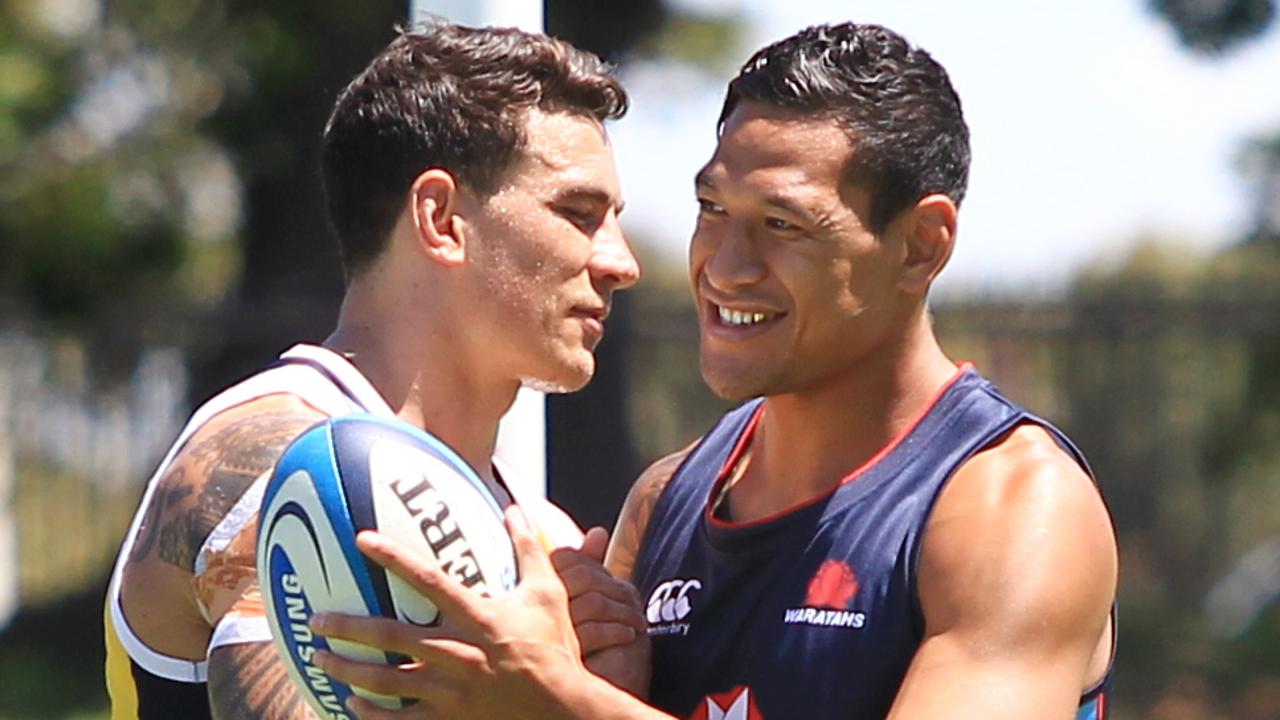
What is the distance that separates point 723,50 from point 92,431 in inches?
214

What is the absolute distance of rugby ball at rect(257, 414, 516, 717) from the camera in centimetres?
296

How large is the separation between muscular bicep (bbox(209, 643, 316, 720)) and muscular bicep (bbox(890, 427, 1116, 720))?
97cm

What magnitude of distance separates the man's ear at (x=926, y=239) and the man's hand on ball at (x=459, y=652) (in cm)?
90

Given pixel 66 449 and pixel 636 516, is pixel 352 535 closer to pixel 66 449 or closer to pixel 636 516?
pixel 636 516

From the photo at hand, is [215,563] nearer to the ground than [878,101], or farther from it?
nearer to the ground

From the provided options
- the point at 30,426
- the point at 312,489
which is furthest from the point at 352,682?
the point at 30,426

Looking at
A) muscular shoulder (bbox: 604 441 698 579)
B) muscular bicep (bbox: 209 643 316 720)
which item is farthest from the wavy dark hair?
muscular bicep (bbox: 209 643 316 720)

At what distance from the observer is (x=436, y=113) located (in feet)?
12.5

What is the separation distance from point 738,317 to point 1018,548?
25.7 inches

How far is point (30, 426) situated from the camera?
14516 mm

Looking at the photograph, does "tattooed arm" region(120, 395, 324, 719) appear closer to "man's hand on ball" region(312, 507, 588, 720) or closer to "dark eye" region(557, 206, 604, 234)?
"man's hand on ball" region(312, 507, 588, 720)

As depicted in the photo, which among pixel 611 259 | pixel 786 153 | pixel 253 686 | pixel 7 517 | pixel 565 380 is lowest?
pixel 7 517

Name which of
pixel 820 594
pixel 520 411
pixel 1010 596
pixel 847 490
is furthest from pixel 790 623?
pixel 520 411

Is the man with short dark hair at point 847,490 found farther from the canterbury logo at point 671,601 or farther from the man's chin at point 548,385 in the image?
the man's chin at point 548,385
